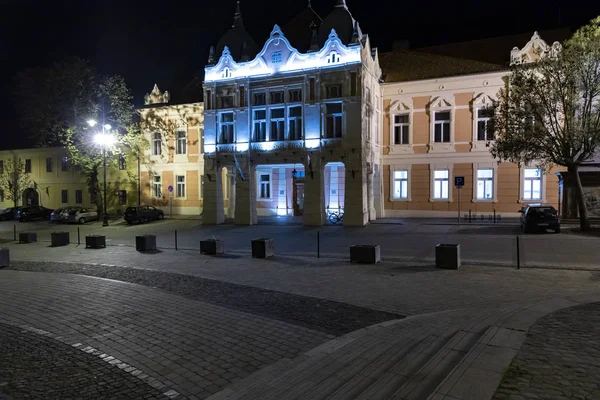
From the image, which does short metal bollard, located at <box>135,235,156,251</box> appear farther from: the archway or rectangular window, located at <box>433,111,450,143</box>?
the archway

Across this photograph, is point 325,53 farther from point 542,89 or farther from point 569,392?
point 569,392

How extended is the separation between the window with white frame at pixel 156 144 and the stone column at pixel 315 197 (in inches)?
704

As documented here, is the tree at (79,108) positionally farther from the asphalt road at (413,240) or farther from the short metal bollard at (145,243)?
the short metal bollard at (145,243)

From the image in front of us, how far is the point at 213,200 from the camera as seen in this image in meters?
33.5

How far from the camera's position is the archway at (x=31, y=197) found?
49.9 metres

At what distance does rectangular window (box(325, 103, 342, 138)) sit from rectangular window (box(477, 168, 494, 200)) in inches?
431

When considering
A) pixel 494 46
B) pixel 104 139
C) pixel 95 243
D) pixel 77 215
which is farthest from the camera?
pixel 77 215

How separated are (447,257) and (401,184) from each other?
21.5 m

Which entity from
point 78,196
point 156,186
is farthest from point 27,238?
point 78,196

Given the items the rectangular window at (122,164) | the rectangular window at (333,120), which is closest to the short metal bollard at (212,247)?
the rectangular window at (333,120)

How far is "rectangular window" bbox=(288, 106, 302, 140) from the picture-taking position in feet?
104

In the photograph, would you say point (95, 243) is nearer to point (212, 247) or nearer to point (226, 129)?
point (212, 247)

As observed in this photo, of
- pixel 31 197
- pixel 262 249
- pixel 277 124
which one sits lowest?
pixel 262 249

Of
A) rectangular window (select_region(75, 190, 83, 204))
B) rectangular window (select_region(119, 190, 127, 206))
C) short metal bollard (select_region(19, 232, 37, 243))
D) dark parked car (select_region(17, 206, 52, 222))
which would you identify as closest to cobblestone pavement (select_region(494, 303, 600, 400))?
short metal bollard (select_region(19, 232, 37, 243))
